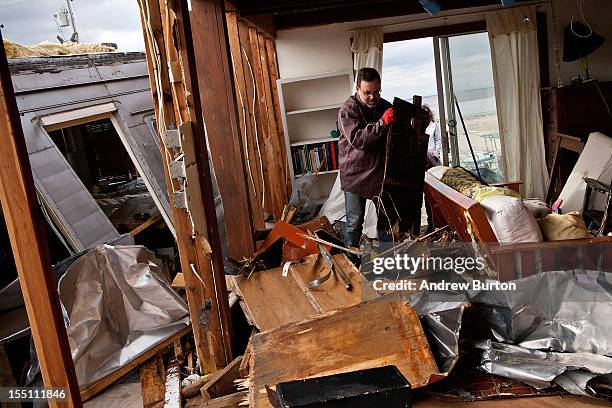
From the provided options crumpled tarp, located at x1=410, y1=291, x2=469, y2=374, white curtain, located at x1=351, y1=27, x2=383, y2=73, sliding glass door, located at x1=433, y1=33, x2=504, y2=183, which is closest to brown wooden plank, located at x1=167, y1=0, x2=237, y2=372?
crumpled tarp, located at x1=410, y1=291, x2=469, y2=374

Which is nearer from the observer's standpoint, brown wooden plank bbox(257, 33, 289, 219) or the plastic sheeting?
the plastic sheeting

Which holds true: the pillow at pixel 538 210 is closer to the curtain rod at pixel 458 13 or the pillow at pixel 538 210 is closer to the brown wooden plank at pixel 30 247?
the brown wooden plank at pixel 30 247

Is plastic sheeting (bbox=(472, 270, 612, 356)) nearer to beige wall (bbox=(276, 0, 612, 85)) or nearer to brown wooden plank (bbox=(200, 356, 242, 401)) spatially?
brown wooden plank (bbox=(200, 356, 242, 401))

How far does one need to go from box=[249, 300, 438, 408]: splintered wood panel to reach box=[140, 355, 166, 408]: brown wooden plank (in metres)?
0.59

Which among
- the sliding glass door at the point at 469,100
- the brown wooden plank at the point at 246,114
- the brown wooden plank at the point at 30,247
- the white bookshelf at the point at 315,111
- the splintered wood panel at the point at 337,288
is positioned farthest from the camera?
the sliding glass door at the point at 469,100

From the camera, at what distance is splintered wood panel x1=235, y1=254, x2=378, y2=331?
9.73 ft

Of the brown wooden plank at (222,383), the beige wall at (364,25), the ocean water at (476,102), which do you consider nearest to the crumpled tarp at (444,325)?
the brown wooden plank at (222,383)

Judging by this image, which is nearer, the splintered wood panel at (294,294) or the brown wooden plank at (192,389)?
the brown wooden plank at (192,389)

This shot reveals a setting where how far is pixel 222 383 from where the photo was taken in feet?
8.38

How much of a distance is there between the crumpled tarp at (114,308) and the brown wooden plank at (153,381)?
91 millimetres

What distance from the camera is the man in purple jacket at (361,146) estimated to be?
148 inches

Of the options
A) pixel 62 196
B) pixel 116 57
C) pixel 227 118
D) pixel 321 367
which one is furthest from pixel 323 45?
pixel 321 367

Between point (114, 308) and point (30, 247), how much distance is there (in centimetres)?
146

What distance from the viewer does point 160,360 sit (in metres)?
2.93
